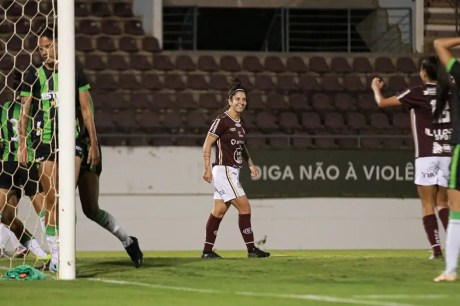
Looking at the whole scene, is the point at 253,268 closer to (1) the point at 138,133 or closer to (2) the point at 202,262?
(2) the point at 202,262

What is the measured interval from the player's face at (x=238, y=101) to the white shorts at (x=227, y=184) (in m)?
0.61

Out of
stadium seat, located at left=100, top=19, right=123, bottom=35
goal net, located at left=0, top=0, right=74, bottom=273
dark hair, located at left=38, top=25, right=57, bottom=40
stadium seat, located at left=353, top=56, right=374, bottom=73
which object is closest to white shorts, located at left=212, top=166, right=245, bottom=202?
goal net, located at left=0, top=0, right=74, bottom=273

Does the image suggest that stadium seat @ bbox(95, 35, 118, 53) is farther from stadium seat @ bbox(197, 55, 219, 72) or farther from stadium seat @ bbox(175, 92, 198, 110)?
stadium seat @ bbox(175, 92, 198, 110)

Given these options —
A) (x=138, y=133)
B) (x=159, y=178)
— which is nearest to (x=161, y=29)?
(x=138, y=133)

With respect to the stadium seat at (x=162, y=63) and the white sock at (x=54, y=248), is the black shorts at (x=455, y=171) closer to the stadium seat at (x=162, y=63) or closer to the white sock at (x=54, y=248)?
the white sock at (x=54, y=248)

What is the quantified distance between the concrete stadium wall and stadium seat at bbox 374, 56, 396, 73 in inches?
145

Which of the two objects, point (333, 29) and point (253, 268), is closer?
point (253, 268)

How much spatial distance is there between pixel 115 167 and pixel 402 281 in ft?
29.6

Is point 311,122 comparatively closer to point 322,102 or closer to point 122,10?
point 322,102

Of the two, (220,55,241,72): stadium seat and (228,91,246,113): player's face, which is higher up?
(220,55,241,72): stadium seat

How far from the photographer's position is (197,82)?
18.8 metres

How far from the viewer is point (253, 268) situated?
923 cm

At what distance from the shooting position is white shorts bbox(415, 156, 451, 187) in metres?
10.3

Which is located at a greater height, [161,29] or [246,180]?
[161,29]
